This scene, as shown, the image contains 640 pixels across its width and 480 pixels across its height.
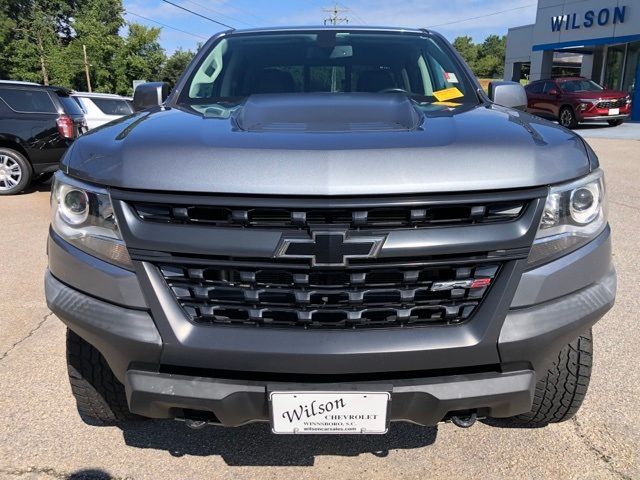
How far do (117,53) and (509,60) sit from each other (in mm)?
28761

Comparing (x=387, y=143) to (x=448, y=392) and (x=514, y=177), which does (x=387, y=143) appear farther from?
(x=448, y=392)

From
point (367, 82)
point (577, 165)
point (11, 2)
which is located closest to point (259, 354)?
point (577, 165)

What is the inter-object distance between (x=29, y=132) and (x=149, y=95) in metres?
6.29

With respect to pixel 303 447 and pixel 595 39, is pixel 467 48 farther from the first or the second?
pixel 303 447

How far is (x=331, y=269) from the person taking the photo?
1.67m

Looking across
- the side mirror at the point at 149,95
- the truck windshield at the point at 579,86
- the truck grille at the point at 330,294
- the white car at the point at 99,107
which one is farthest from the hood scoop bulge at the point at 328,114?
the truck windshield at the point at 579,86

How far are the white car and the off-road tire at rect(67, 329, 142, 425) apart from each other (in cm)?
1063

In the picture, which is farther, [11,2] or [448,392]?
[11,2]

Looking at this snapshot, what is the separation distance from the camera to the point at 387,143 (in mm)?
1712

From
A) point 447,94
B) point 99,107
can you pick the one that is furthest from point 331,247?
Result: point 99,107

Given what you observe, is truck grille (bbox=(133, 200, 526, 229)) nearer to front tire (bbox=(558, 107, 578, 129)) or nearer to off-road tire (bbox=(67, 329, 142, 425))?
off-road tire (bbox=(67, 329, 142, 425))

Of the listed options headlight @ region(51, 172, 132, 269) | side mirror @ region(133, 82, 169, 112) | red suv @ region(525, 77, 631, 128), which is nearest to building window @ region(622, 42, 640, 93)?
red suv @ region(525, 77, 631, 128)

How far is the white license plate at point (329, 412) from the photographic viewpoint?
5.62 feet

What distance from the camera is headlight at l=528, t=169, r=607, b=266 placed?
5.71 ft
